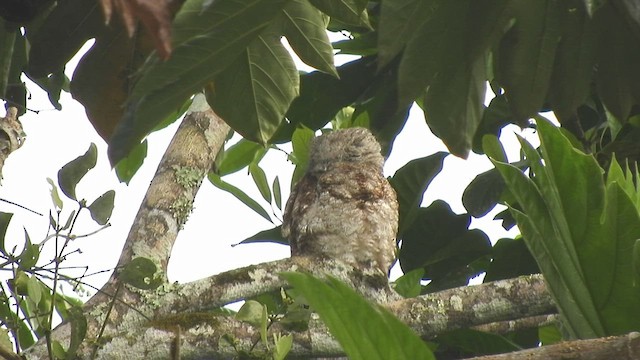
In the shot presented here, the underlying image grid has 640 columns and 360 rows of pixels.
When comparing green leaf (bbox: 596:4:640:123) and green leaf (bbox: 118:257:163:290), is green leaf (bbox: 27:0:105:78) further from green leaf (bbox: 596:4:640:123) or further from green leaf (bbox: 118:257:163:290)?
green leaf (bbox: 596:4:640:123)

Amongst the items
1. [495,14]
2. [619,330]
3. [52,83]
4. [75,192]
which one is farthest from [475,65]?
[52,83]

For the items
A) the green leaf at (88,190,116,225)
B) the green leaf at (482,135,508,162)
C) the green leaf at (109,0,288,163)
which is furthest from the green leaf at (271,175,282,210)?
the green leaf at (109,0,288,163)

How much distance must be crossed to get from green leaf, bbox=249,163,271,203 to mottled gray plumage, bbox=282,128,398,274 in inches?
3.1

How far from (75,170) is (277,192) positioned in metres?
1.35

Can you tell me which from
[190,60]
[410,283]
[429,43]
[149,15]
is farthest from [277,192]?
[149,15]

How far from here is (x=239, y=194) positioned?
2877mm

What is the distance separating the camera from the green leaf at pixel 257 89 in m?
1.43

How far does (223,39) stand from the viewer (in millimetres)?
1104

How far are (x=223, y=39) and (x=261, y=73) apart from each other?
0.37 metres

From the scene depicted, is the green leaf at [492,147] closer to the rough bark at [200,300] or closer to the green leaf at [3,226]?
the rough bark at [200,300]

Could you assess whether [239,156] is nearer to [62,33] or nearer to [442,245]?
[442,245]

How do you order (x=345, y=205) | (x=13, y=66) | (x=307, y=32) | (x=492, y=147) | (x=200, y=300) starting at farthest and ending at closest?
(x=345, y=205) → (x=492, y=147) → (x=200, y=300) → (x=13, y=66) → (x=307, y=32)

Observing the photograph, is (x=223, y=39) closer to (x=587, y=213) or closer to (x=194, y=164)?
(x=587, y=213)

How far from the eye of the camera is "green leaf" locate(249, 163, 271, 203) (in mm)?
2916
